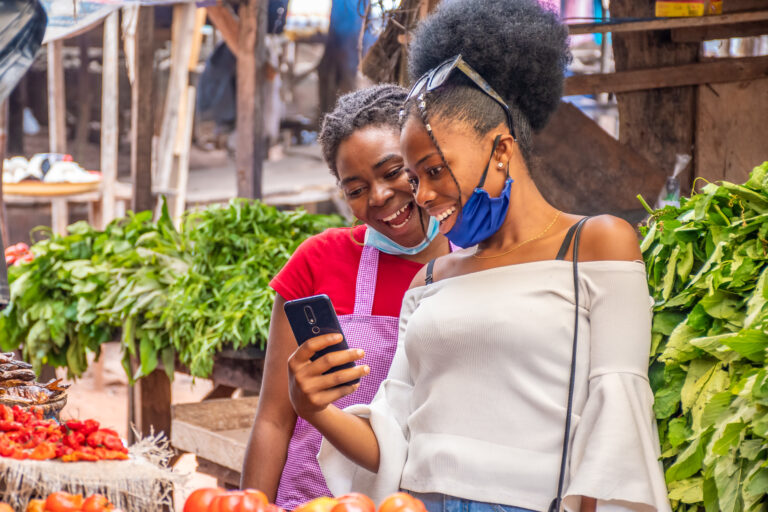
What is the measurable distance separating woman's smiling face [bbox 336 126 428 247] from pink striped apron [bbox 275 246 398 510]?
6.0 inches

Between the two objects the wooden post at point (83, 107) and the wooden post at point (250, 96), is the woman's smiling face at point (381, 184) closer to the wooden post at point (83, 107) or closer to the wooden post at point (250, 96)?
the wooden post at point (250, 96)

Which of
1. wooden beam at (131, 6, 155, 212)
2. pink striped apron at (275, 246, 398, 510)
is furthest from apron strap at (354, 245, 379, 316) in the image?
wooden beam at (131, 6, 155, 212)

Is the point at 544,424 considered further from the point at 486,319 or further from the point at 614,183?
the point at 614,183

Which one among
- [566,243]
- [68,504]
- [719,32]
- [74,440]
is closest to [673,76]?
[719,32]

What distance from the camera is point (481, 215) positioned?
1931 millimetres

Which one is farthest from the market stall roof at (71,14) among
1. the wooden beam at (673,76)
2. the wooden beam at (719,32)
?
the wooden beam at (719,32)

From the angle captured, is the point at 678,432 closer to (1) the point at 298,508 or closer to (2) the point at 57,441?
(1) the point at 298,508

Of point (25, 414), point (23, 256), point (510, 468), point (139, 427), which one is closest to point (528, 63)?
point (510, 468)

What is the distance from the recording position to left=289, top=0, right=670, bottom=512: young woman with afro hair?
179 centimetres

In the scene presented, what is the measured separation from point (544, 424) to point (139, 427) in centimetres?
376

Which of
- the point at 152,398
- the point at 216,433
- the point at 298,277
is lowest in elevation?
the point at 152,398

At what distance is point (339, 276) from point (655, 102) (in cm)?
294

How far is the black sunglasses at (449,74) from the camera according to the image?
1990mm

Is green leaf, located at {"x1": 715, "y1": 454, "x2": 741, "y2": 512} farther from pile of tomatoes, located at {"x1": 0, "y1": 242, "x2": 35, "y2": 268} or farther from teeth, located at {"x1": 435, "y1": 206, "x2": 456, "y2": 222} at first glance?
pile of tomatoes, located at {"x1": 0, "y1": 242, "x2": 35, "y2": 268}
